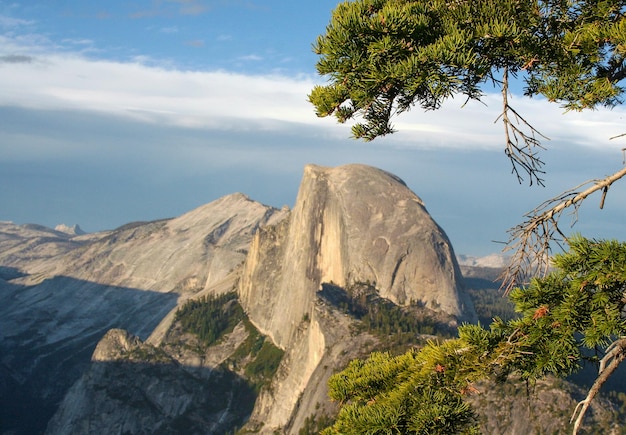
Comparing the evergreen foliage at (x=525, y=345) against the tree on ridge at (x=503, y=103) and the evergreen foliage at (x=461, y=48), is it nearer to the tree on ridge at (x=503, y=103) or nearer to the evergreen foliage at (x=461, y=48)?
the tree on ridge at (x=503, y=103)

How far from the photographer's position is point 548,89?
14172 mm

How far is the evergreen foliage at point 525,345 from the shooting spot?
11625 millimetres

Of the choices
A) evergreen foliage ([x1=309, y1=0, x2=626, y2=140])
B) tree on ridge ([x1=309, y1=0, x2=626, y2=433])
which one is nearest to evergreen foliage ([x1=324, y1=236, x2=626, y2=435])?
tree on ridge ([x1=309, y1=0, x2=626, y2=433])

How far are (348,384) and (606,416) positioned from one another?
110014 millimetres

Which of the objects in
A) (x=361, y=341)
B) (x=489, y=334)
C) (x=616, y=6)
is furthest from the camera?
(x=361, y=341)

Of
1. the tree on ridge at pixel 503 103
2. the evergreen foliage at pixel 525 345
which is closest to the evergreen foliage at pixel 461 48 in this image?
the tree on ridge at pixel 503 103

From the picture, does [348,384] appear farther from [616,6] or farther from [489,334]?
[616,6]

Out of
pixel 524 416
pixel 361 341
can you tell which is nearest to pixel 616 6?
pixel 524 416

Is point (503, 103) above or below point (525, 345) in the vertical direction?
above

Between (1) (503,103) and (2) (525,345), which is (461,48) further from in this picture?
(2) (525,345)

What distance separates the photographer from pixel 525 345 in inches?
469

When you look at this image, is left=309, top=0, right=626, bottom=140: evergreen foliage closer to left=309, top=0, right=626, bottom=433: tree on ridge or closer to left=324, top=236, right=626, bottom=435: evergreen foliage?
left=309, top=0, right=626, bottom=433: tree on ridge

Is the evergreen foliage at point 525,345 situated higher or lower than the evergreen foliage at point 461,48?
lower

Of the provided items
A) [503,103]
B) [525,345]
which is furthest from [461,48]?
[525,345]
